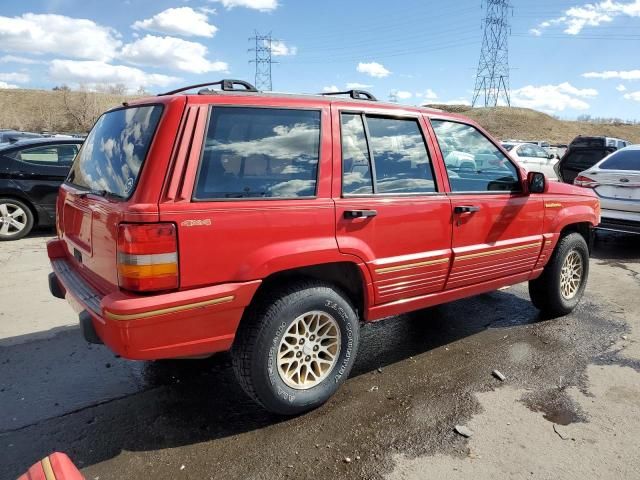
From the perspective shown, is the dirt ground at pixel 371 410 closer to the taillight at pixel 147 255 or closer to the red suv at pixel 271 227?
the red suv at pixel 271 227

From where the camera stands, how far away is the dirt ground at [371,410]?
2.65m

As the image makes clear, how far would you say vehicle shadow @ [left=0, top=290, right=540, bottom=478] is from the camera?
2.82m

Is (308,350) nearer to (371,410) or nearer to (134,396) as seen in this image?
(371,410)

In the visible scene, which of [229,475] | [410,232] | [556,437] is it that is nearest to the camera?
[229,475]

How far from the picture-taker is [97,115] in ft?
233

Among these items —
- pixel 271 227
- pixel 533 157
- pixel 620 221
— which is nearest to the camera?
pixel 271 227

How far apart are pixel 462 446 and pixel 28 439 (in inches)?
96.1

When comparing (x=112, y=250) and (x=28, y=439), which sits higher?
(x=112, y=250)

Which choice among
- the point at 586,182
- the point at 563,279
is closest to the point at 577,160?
the point at 586,182

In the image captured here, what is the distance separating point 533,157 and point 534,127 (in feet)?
218

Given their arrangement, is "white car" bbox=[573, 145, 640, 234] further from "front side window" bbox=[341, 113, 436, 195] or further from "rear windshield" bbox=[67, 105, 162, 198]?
"rear windshield" bbox=[67, 105, 162, 198]

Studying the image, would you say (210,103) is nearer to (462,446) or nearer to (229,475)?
(229,475)

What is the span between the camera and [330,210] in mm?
2967

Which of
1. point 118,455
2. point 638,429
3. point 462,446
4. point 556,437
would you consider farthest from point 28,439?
point 638,429
